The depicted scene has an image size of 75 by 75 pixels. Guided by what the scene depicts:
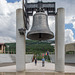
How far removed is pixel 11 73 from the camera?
313 inches

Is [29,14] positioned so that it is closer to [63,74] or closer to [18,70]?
[18,70]

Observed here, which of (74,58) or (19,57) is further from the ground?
(19,57)

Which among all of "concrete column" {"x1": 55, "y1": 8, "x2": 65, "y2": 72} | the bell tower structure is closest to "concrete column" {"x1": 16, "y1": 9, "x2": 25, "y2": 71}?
the bell tower structure

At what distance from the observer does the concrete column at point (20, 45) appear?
8.07 metres

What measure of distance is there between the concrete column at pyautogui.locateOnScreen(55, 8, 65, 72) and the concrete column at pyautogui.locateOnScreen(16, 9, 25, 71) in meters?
2.70

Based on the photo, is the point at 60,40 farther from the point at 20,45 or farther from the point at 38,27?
the point at 20,45

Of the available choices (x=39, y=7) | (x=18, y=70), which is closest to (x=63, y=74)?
(x=18, y=70)

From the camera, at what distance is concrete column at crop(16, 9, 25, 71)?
8.07m

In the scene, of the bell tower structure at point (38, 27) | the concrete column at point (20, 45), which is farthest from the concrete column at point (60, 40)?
the concrete column at point (20, 45)

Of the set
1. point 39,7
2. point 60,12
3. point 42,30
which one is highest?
point 39,7

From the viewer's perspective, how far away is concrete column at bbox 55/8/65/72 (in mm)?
8031

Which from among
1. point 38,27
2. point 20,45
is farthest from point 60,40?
point 20,45

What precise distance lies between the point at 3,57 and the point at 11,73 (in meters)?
23.2

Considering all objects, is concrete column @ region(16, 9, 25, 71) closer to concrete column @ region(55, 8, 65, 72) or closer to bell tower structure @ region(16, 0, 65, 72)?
bell tower structure @ region(16, 0, 65, 72)
